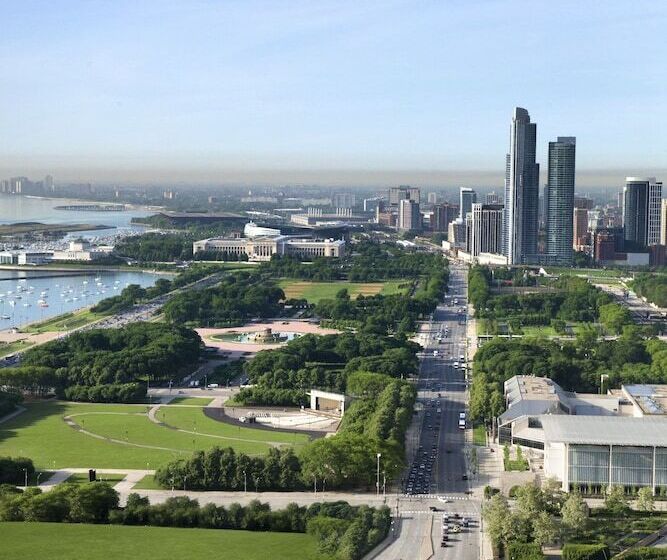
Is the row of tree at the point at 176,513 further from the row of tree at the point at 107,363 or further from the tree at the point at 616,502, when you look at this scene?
the row of tree at the point at 107,363

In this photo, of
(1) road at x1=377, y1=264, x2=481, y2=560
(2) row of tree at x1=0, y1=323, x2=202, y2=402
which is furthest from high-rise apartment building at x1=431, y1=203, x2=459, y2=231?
(2) row of tree at x1=0, y1=323, x2=202, y2=402

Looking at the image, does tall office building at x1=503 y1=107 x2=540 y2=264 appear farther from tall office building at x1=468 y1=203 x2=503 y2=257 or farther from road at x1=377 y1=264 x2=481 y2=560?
road at x1=377 y1=264 x2=481 y2=560

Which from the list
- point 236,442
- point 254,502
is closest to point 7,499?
point 254,502

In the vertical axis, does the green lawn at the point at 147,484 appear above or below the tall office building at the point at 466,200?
below

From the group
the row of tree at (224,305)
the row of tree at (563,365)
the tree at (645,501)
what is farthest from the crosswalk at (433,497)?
the row of tree at (224,305)

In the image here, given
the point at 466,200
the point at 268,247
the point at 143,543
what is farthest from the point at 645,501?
the point at 466,200

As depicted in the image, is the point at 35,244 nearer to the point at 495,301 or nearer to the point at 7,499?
the point at 495,301
